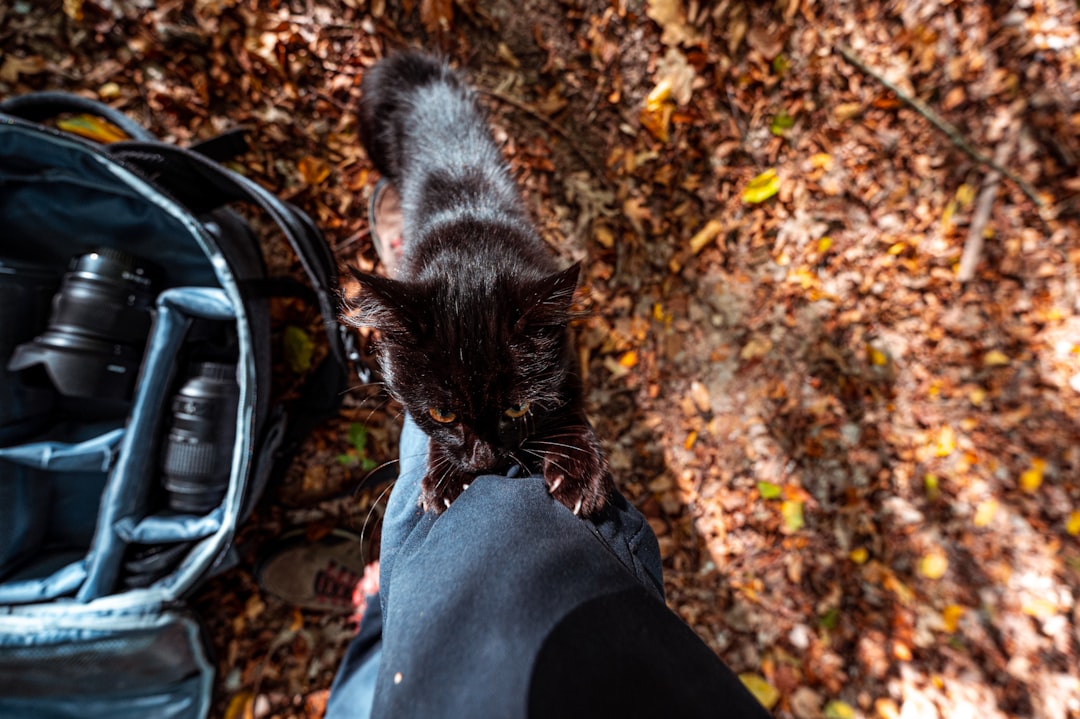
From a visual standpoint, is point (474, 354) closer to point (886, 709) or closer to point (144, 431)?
point (144, 431)

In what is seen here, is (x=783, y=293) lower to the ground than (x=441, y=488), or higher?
higher

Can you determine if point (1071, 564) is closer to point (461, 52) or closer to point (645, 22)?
point (645, 22)

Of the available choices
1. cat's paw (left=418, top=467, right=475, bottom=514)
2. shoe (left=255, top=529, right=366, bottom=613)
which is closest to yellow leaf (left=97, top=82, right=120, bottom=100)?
shoe (left=255, top=529, right=366, bottom=613)

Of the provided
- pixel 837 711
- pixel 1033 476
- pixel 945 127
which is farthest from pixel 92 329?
pixel 1033 476

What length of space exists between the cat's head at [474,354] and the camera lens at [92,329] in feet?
3.00

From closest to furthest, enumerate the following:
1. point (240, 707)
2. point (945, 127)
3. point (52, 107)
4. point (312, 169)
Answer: point (52, 107), point (240, 707), point (312, 169), point (945, 127)

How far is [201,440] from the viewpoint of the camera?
142 cm

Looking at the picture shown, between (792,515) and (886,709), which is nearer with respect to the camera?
(886,709)

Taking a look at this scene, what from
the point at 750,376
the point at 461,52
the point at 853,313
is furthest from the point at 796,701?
the point at 461,52

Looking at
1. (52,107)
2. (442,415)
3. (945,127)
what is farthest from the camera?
(945,127)

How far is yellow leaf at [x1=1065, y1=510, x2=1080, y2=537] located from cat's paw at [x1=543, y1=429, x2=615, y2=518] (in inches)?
97.6

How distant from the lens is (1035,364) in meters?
2.17

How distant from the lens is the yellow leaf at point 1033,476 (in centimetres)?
212

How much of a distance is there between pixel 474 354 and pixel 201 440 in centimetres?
105
